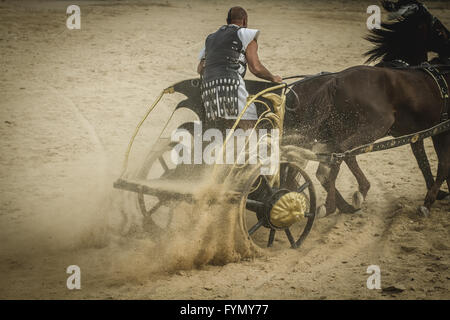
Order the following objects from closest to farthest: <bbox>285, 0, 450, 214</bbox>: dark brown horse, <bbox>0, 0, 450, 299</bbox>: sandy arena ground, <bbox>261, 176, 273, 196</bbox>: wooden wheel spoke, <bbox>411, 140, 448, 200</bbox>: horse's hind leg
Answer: <bbox>0, 0, 450, 299</bbox>: sandy arena ground → <bbox>261, 176, 273, 196</bbox>: wooden wheel spoke → <bbox>285, 0, 450, 214</bbox>: dark brown horse → <bbox>411, 140, 448, 200</bbox>: horse's hind leg

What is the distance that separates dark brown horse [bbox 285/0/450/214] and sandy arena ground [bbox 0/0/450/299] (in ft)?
1.70

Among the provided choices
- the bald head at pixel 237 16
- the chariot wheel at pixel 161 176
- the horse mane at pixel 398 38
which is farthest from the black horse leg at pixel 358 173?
the bald head at pixel 237 16

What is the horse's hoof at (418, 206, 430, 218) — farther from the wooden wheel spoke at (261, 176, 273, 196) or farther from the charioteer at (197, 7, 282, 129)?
the charioteer at (197, 7, 282, 129)

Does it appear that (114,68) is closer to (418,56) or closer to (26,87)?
(26,87)

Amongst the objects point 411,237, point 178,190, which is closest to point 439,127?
point 411,237

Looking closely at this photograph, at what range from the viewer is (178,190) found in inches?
156

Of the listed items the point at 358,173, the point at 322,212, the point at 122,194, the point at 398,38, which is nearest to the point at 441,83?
the point at 398,38

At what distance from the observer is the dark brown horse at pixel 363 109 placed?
188 inches

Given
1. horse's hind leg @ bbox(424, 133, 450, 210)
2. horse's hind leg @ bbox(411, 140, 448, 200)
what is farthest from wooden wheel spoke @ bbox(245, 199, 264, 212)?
horse's hind leg @ bbox(411, 140, 448, 200)

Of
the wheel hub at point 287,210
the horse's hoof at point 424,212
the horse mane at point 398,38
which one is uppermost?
the horse mane at point 398,38

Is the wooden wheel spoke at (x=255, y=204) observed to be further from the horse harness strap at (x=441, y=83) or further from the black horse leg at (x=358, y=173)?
the horse harness strap at (x=441, y=83)

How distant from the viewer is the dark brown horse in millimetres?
4777

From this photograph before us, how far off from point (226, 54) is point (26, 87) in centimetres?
582

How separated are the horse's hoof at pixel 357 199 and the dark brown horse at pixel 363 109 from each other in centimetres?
6
